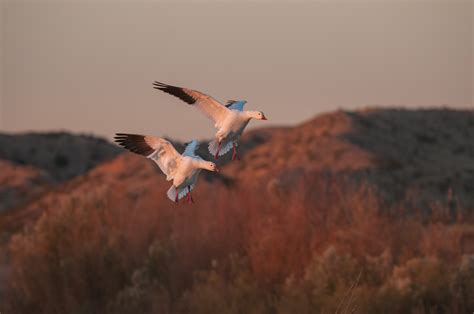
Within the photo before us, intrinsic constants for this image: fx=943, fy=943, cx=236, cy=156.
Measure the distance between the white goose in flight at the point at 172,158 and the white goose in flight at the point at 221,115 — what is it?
198mm

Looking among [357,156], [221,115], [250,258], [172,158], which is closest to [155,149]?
[172,158]

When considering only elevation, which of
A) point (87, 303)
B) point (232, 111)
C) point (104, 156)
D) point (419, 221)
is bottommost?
point (104, 156)

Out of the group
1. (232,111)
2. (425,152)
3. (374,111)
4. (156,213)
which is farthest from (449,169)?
(232,111)

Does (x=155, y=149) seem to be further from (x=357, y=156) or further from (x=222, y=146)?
(x=357, y=156)

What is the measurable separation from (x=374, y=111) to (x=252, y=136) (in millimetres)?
7568

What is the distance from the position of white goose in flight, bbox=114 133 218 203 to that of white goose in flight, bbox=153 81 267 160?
20 cm

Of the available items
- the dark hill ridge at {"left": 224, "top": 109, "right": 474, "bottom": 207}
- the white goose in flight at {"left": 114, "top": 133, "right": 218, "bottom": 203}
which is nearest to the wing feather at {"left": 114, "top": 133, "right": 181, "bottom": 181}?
the white goose in flight at {"left": 114, "top": 133, "right": 218, "bottom": 203}

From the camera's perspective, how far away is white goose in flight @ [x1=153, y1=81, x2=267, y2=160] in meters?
6.48

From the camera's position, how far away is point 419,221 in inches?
587

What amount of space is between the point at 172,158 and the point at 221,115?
0.51 metres

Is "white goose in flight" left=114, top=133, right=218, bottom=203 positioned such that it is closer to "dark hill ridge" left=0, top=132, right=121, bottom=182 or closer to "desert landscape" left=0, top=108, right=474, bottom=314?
"desert landscape" left=0, top=108, right=474, bottom=314

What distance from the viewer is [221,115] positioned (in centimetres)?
678

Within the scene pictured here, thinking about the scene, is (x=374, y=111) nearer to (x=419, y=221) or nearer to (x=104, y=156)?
(x=104, y=156)

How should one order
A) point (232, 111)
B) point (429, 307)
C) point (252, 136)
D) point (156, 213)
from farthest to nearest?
1. point (252, 136)
2. point (156, 213)
3. point (429, 307)
4. point (232, 111)
